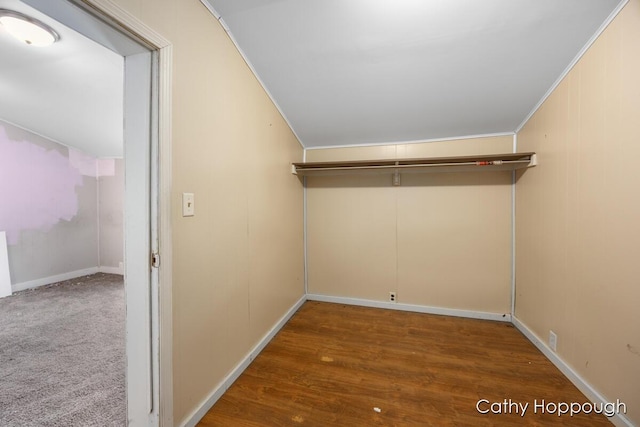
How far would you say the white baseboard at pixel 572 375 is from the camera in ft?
4.38

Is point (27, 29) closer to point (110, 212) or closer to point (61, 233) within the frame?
point (110, 212)

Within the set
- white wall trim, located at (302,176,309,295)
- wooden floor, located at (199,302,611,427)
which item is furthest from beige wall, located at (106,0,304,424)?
white wall trim, located at (302,176,309,295)

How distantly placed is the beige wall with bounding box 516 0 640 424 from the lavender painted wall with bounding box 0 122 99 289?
615 centimetres

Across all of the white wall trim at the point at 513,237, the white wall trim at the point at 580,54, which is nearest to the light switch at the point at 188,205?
the white wall trim at the point at 580,54

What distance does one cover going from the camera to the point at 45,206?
3.63 metres

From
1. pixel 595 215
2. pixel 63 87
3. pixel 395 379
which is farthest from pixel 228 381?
pixel 63 87

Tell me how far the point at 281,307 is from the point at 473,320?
2084mm

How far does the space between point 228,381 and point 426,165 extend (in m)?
2.49

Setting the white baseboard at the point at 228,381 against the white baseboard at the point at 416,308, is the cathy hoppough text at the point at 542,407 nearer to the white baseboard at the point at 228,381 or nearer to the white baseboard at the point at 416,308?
the white baseboard at the point at 416,308

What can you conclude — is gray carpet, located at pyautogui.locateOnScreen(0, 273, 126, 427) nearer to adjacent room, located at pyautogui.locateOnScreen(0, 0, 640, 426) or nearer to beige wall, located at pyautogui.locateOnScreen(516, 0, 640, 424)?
adjacent room, located at pyautogui.locateOnScreen(0, 0, 640, 426)

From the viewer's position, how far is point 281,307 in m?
2.54

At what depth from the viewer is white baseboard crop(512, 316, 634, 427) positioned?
1.33 metres

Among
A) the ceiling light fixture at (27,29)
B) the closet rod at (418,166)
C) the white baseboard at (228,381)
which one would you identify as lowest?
the white baseboard at (228,381)

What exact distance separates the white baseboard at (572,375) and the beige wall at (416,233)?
1.40ft
